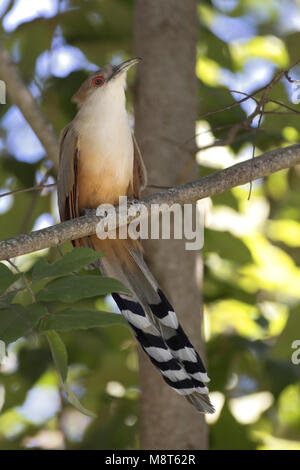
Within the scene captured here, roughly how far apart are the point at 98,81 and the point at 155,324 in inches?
52.4

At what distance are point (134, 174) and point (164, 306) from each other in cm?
82

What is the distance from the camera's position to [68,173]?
3.27 m

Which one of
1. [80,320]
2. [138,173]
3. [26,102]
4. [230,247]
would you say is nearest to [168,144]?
[138,173]

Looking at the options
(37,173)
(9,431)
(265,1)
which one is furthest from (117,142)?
(265,1)

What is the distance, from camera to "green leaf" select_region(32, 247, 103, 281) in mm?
1985

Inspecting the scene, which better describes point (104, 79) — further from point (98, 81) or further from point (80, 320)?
point (80, 320)

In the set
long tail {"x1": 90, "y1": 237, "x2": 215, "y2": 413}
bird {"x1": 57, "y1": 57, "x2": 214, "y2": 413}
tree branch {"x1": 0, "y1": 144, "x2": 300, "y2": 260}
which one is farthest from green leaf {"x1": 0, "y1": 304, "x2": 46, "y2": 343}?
bird {"x1": 57, "y1": 57, "x2": 214, "y2": 413}

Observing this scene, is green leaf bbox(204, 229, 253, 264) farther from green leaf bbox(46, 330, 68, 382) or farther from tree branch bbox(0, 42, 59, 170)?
green leaf bbox(46, 330, 68, 382)

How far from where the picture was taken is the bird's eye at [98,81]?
11.2 feet

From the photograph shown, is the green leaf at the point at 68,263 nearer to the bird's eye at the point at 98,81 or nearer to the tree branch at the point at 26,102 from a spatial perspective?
the tree branch at the point at 26,102

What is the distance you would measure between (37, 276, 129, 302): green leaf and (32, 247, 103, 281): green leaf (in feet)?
0.12

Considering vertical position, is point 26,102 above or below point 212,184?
above

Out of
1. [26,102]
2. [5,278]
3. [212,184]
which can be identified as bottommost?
[5,278]

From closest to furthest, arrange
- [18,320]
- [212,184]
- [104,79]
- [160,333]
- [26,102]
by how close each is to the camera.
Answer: [18,320]
[212,184]
[160,333]
[26,102]
[104,79]
